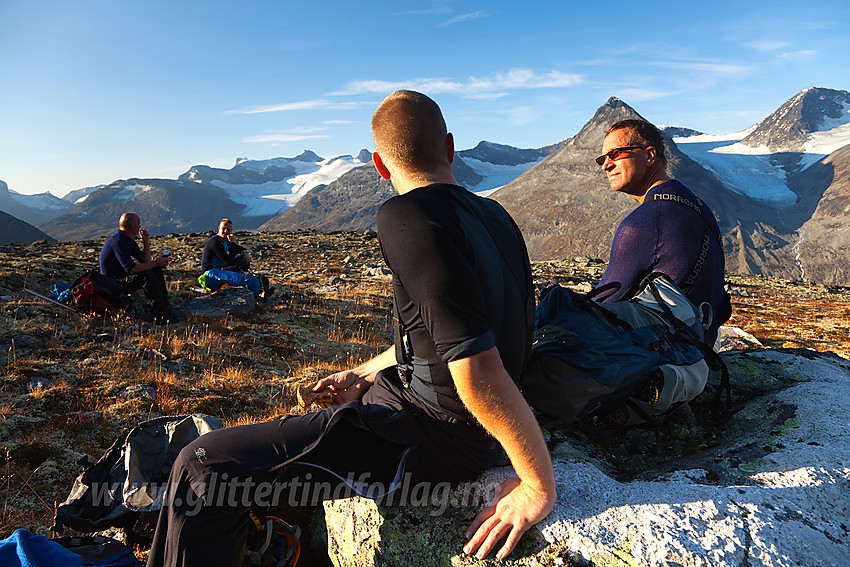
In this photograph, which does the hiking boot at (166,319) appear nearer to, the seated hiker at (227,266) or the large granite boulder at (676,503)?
the seated hiker at (227,266)

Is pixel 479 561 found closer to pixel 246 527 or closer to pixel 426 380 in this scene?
pixel 426 380

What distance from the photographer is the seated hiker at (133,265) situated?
11.7 m

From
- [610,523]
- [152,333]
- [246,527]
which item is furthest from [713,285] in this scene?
[152,333]

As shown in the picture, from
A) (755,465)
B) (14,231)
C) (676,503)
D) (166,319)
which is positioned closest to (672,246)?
(755,465)

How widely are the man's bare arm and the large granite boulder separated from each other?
0.51ft

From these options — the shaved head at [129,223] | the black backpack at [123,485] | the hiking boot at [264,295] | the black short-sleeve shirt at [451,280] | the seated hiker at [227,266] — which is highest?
the shaved head at [129,223]

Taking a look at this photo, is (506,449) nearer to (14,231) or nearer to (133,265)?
(133,265)

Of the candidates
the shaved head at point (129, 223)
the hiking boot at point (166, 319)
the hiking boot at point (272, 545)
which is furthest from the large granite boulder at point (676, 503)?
the shaved head at point (129, 223)

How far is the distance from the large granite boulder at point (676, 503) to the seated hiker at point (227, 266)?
12882 millimetres

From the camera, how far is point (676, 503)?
267 cm

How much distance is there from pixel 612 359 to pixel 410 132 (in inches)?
83.5

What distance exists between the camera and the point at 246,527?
9.28 feet

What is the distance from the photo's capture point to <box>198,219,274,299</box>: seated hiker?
50.5 ft

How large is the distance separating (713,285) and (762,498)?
2.13m
